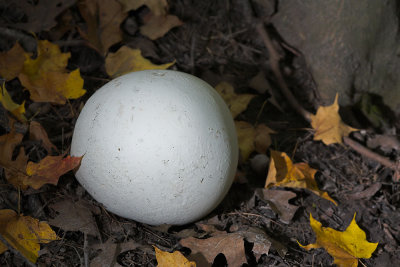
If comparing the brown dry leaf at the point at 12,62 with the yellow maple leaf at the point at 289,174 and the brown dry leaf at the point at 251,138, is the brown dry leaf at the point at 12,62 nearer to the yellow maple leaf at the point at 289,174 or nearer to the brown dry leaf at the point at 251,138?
the brown dry leaf at the point at 251,138

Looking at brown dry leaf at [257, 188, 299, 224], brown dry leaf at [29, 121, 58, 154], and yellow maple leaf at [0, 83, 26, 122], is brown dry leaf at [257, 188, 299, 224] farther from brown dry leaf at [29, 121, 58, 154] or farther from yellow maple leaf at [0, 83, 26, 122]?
yellow maple leaf at [0, 83, 26, 122]

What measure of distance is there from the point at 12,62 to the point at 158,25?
1.10 meters

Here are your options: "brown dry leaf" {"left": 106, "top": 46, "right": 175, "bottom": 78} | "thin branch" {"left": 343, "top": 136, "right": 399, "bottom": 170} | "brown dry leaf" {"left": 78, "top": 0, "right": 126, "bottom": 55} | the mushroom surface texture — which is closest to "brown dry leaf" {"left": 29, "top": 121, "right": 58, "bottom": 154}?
the mushroom surface texture

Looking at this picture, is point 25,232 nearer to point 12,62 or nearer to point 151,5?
point 12,62

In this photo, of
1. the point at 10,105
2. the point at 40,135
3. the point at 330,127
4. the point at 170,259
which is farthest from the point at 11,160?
the point at 330,127

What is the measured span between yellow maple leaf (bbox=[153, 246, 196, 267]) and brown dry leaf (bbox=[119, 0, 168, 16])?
1.88 metres

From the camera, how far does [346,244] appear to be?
2.18 metres

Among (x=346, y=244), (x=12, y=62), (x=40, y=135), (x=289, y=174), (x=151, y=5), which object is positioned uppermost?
(x=151, y=5)

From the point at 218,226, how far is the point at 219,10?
6.46 ft

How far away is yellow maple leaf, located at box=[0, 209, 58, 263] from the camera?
195 centimetres

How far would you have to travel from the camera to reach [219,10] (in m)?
3.43

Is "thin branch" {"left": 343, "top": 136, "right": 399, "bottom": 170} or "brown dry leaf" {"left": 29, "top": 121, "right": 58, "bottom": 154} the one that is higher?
"brown dry leaf" {"left": 29, "top": 121, "right": 58, "bottom": 154}

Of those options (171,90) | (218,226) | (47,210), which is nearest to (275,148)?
(218,226)

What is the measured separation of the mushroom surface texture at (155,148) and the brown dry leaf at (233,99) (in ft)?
2.45
